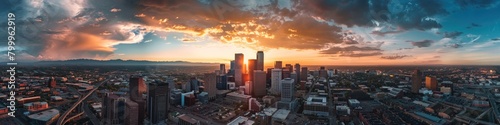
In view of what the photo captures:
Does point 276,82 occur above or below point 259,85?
above

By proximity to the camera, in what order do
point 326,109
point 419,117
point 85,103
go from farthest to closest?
point 85,103 < point 326,109 < point 419,117

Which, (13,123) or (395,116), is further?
(395,116)

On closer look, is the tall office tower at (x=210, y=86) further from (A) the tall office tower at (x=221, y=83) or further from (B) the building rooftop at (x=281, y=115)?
(B) the building rooftop at (x=281, y=115)

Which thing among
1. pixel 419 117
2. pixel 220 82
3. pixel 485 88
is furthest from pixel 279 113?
pixel 485 88

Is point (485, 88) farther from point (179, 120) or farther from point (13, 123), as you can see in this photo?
point (13, 123)

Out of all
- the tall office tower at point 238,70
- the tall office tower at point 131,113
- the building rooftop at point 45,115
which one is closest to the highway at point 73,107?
the building rooftop at point 45,115

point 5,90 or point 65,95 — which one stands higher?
point 5,90

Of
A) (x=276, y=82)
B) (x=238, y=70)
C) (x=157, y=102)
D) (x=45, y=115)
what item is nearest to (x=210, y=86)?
(x=157, y=102)

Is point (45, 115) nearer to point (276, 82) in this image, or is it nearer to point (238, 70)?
point (276, 82)
